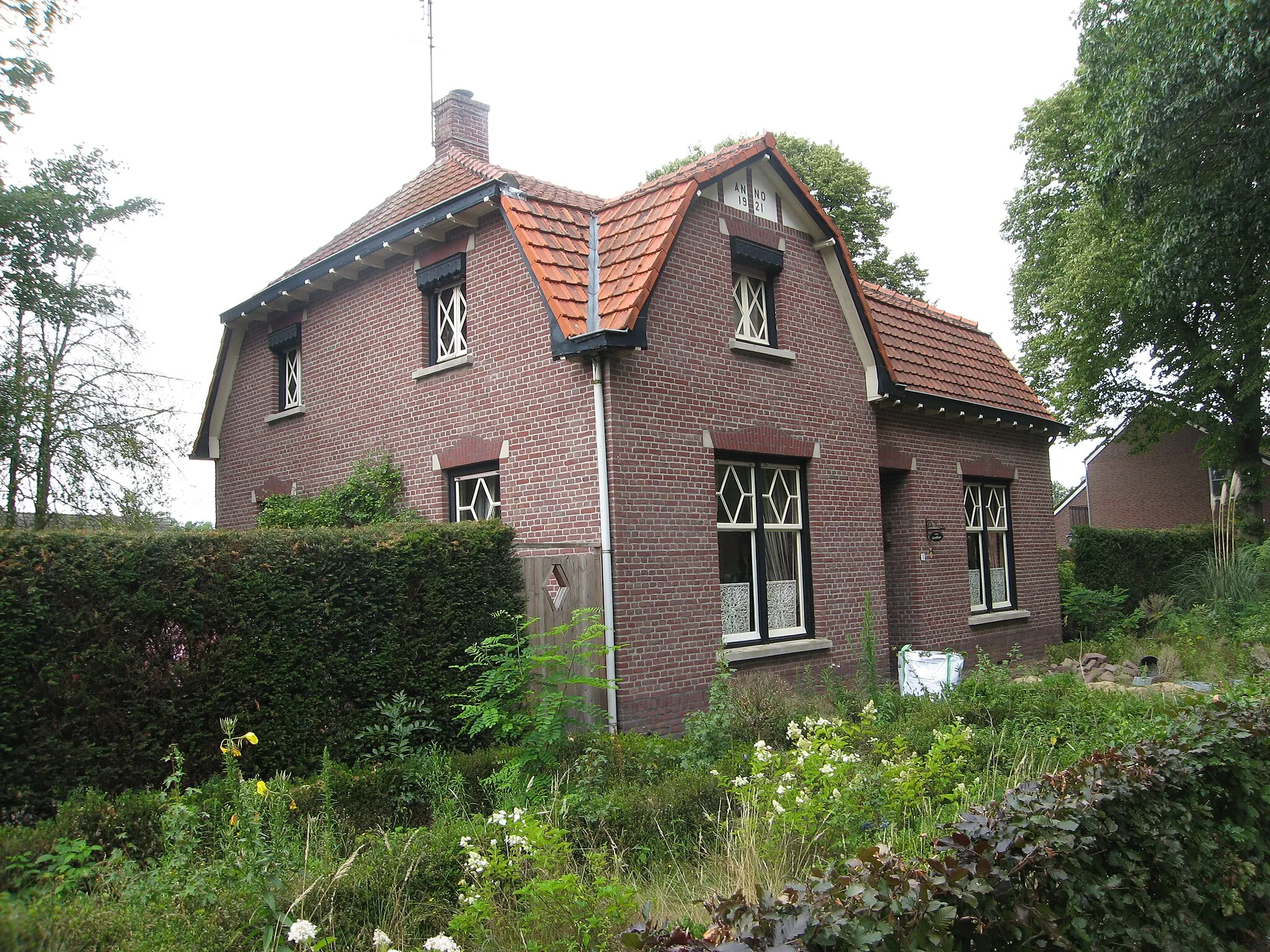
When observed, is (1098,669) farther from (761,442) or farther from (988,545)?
(761,442)

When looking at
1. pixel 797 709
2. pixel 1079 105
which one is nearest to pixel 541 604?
pixel 797 709

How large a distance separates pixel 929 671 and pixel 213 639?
8.46m

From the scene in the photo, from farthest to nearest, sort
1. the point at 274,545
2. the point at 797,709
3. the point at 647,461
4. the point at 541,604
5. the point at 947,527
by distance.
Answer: the point at 947,527
the point at 647,461
the point at 541,604
the point at 797,709
the point at 274,545

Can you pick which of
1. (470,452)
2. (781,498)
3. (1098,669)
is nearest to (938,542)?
(1098,669)

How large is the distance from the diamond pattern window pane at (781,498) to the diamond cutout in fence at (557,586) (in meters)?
3.33

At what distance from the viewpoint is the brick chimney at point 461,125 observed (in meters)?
16.0

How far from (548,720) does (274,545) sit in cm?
248

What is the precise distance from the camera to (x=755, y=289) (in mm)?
12422

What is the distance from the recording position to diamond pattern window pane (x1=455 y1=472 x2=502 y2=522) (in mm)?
11555

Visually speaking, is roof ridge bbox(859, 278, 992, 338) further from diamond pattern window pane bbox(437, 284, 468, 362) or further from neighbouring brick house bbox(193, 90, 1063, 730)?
diamond pattern window pane bbox(437, 284, 468, 362)

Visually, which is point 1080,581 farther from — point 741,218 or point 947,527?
point 741,218

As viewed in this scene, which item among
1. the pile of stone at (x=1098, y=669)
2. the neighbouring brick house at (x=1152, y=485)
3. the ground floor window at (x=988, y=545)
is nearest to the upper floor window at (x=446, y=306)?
the pile of stone at (x=1098, y=669)

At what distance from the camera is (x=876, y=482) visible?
536 inches

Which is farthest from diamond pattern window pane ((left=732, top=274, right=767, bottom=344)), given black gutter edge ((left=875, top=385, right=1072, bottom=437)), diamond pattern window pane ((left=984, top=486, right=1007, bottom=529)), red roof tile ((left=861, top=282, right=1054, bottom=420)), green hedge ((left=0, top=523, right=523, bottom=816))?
diamond pattern window pane ((left=984, top=486, right=1007, bottom=529))
